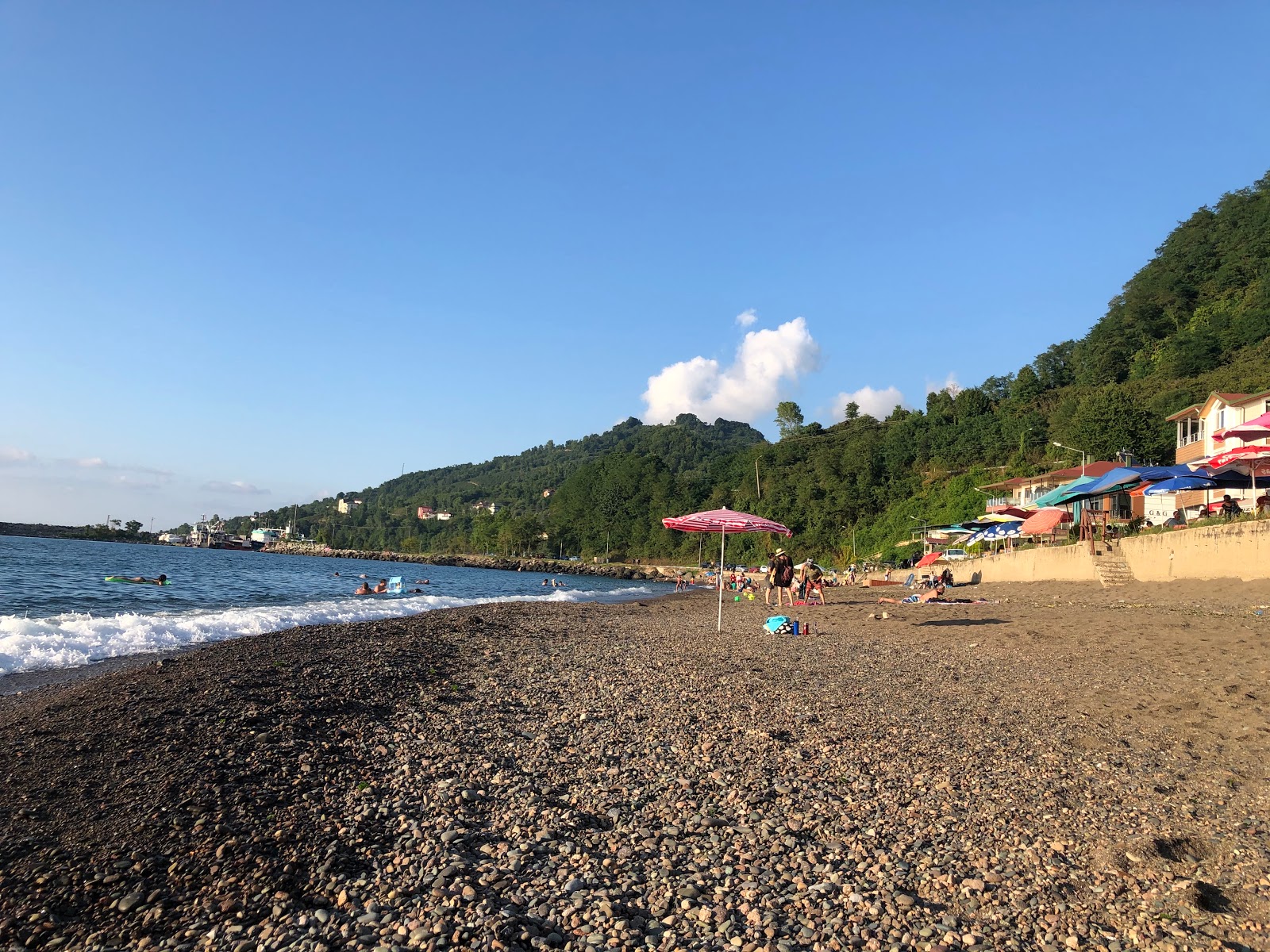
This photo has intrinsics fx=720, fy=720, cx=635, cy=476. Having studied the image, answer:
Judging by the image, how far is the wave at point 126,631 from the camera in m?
12.2

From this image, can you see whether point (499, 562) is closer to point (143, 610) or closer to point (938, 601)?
point (143, 610)

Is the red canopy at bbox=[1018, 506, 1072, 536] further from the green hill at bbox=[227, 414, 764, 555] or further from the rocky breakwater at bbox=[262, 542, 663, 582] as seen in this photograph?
the green hill at bbox=[227, 414, 764, 555]

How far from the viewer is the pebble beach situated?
365cm

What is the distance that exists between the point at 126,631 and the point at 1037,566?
30.6 meters

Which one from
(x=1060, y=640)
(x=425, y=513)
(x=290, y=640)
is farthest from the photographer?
(x=425, y=513)

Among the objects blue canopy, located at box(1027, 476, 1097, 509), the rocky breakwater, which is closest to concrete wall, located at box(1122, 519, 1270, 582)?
blue canopy, located at box(1027, 476, 1097, 509)

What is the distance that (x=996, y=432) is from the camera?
77250 mm

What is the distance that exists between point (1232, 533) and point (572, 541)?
116704mm

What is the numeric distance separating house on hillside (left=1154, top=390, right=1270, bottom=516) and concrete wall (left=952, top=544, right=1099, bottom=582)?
19.1 feet

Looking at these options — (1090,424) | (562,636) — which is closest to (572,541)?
(1090,424)

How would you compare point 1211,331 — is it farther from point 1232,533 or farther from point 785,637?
point 785,637

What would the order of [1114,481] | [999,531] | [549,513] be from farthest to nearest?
[549,513]
[999,531]
[1114,481]

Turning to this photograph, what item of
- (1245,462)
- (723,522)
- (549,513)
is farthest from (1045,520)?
(549,513)

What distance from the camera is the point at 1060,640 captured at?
12.6 metres
